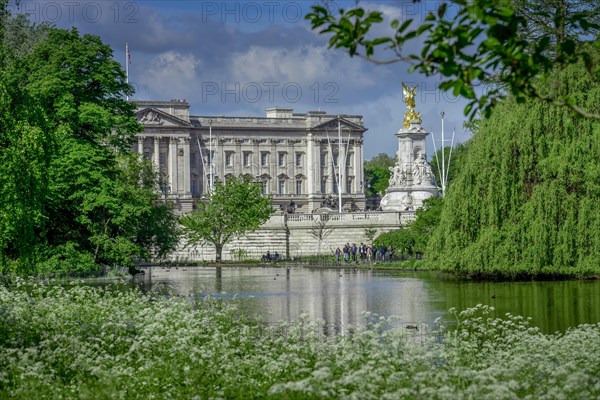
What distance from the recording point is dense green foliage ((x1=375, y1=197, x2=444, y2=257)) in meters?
74.4

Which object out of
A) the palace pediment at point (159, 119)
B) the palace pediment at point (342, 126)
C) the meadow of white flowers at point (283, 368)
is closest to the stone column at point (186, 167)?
the palace pediment at point (159, 119)

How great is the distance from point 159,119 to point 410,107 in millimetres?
56189

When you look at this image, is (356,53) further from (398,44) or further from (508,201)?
(508,201)

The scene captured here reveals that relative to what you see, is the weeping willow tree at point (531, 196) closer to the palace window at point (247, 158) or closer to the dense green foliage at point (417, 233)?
the dense green foliage at point (417, 233)

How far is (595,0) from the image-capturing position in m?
39.8

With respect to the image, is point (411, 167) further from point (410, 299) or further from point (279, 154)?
point (279, 154)

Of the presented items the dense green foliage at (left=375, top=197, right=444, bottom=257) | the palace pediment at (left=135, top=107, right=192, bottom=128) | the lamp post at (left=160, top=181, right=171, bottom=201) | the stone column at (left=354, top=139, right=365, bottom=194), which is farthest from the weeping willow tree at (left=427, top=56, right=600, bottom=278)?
the stone column at (left=354, top=139, right=365, bottom=194)

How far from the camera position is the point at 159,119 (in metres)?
146

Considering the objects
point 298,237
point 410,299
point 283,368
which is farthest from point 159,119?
point 283,368

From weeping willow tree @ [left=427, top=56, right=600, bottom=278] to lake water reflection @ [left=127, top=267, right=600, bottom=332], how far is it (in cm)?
111

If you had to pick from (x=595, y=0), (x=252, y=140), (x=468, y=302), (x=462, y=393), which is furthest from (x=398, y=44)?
(x=252, y=140)

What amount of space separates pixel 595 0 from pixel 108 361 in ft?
95.2

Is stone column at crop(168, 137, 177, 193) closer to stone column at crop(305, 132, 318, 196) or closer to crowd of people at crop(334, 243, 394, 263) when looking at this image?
stone column at crop(305, 132, 318, 196)

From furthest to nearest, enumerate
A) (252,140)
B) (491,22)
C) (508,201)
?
(252,140) < (508,201) < (491,22)
